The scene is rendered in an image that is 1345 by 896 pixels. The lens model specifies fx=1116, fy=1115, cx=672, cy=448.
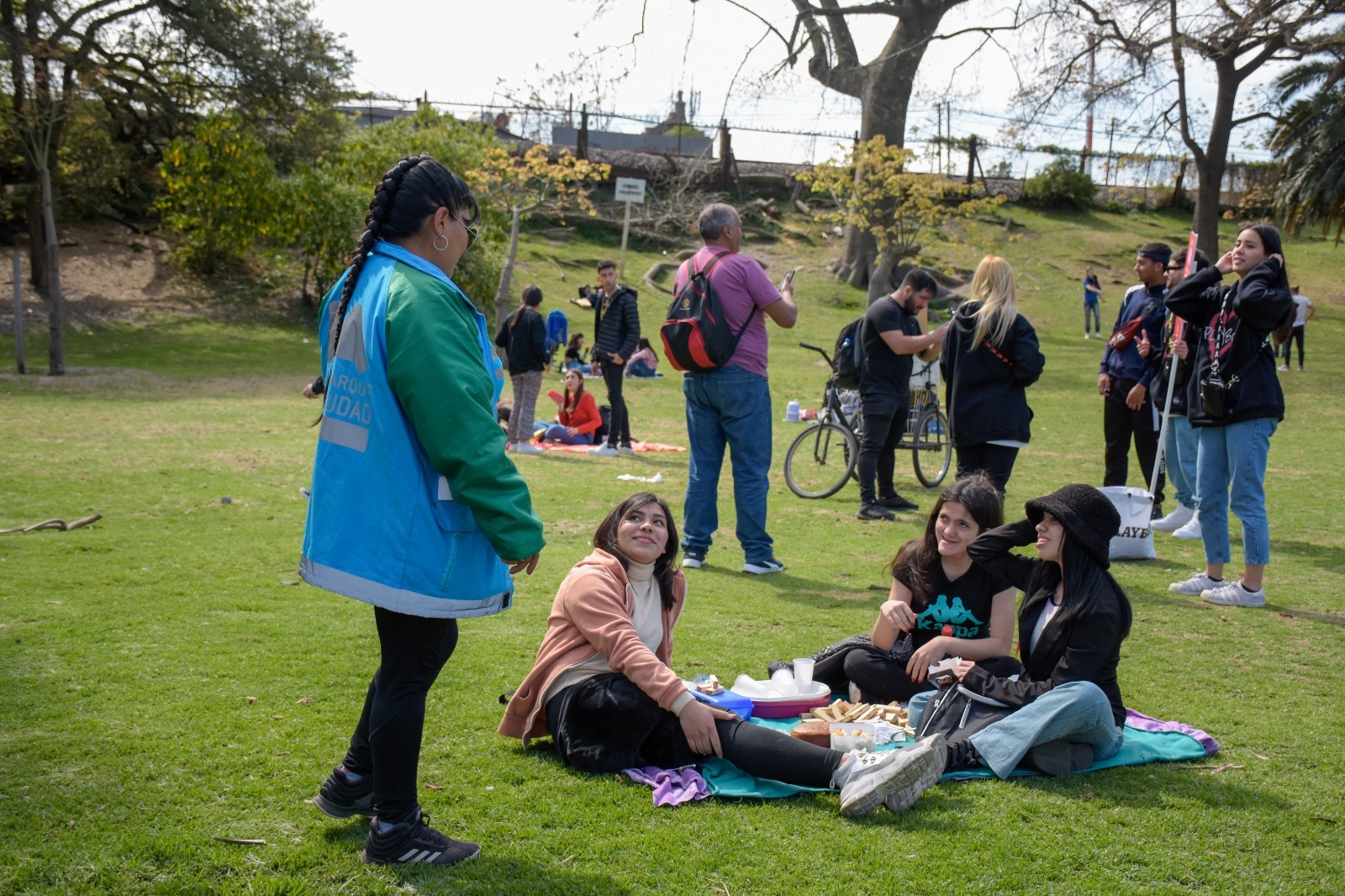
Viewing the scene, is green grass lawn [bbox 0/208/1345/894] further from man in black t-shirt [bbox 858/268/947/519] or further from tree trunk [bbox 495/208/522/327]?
tree trunk [bbox 495/208/522/327]

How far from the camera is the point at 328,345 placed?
302cm

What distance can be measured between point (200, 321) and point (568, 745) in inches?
906

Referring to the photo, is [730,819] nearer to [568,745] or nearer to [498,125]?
[568,745]

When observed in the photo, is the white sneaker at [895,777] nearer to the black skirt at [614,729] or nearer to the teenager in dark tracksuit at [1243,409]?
the black skirt at [614,729]

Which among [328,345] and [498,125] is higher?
[498,125]

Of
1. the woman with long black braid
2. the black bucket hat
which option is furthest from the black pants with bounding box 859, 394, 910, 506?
the woman with long black braid

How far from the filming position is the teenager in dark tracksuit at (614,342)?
1216 cm

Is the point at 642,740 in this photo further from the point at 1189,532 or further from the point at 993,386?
the point at 1189,532

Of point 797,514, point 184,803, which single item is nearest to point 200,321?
point 797,514

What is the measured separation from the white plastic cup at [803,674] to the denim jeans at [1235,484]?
2979 millimetres

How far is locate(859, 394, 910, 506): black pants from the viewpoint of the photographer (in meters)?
8.86

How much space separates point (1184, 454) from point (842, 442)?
312 cm

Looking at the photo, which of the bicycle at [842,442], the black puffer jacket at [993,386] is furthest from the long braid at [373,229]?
the bicycle at [842,442]

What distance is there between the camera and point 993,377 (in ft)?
22.9
